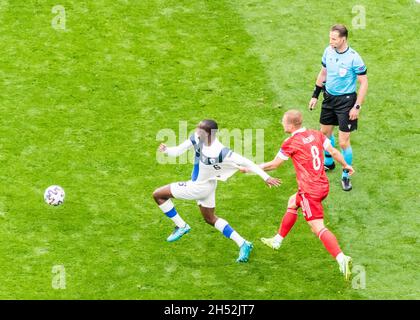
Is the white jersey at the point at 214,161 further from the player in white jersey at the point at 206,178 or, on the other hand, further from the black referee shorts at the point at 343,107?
the black referee shorts at the point at 343,107

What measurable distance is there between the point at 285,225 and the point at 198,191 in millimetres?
1461

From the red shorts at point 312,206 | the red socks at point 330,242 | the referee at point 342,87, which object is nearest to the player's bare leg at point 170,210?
the red shorts at point 312,206

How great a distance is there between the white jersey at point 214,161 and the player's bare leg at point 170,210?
54cm

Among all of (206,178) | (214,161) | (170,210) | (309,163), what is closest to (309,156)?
(309,163)

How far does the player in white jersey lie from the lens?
1556 centimetres

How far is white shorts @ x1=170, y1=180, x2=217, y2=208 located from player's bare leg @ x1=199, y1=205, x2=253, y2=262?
0.39 feet

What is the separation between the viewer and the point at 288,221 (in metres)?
16.1

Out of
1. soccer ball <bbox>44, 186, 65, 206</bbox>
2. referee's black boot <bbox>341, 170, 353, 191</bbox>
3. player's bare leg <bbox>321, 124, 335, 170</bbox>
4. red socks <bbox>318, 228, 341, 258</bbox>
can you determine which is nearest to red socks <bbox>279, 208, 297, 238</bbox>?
red socks <bbox>318, 228, 341, 258</bbox>

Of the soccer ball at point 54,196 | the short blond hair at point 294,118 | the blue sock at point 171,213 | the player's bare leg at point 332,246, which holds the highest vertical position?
the short blond hair at point 294,118

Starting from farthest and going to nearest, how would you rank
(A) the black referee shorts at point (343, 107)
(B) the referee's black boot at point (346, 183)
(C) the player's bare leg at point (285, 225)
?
(B) the referee's black boot at point (346, 183) < (A) the black referee shorts at point (343, 107) < (C) the player's bare leg at point (285, 225)

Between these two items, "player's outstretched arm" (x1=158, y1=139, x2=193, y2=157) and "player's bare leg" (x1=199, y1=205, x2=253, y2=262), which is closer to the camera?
"player's outstretched arm" (x1=158, y1=139, x2=193, y2=157)

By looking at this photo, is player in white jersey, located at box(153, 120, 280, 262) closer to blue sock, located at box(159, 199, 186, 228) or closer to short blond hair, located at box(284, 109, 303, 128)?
blue sock, located at box(159, 199, 186, 228)

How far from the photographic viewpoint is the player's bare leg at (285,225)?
16109 millimetres

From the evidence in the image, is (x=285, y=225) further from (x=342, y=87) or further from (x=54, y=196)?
(x=54, y=196)
